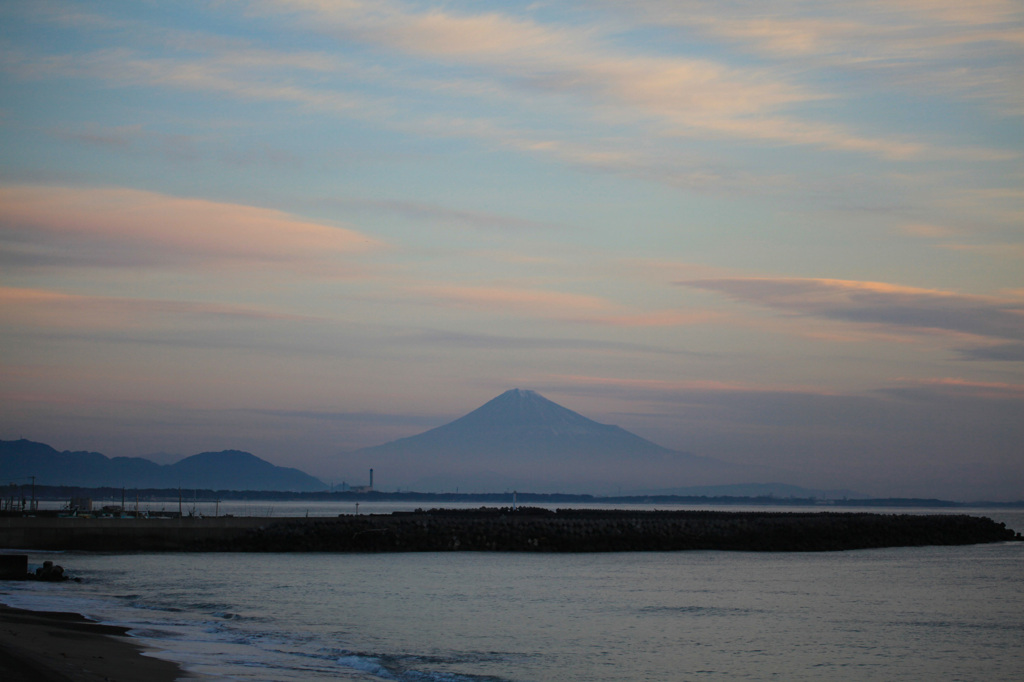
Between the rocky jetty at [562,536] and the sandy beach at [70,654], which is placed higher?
the sandy beach at [70,654]

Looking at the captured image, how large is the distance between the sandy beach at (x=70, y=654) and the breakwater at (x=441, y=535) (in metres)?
23.3

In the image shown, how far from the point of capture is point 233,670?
16516 mm

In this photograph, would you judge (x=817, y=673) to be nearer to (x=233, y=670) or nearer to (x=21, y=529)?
(x=233, y=670)

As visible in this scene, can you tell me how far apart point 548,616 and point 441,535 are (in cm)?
2432

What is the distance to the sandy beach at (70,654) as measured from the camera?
540 inches

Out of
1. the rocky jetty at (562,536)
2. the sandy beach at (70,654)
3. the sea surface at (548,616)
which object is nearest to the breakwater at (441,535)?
the rocky jetty at (562,536)

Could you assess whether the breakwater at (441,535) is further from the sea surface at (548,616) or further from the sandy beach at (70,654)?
the sandy beach at (70,654)

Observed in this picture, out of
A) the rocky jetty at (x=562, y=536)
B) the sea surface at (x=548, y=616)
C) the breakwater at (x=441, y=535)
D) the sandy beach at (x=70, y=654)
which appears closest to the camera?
the sandy beach at (x=70, y=654)

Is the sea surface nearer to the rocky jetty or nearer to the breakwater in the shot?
the breakwater

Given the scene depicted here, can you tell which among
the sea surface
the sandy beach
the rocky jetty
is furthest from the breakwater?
the sandy beach

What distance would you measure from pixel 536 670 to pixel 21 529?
1306 inches

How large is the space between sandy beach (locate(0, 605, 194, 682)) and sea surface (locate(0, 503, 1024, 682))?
0.82 m

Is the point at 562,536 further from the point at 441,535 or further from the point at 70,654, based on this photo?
the point at 70,654

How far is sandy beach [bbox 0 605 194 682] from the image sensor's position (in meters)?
13.7
